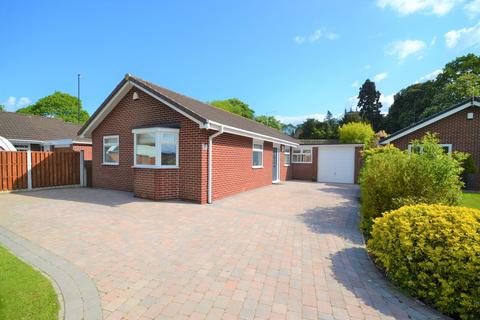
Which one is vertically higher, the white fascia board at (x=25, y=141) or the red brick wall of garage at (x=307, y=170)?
the white fascia board at (x=25, y=141)

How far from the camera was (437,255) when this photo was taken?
122 inches

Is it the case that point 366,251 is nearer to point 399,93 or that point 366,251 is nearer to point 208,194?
point 208,194

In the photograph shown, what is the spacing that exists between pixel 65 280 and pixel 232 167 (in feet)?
25.7

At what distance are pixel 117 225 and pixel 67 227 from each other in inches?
43.6

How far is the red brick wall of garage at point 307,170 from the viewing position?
1945 centimetres

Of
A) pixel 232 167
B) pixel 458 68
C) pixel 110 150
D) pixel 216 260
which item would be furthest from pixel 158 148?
pixel 458 68

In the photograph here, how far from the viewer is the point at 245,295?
10.3ft

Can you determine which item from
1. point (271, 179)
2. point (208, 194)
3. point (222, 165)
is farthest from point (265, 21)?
point (271, 179)

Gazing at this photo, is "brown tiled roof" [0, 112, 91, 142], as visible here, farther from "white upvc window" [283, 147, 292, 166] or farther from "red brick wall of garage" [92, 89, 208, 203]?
"white upvc window" [283, 147, 292, 166]

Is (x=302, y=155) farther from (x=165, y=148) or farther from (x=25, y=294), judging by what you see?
(x=25, y=294)

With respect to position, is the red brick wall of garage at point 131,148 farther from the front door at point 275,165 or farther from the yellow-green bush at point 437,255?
the front door at point 275,165

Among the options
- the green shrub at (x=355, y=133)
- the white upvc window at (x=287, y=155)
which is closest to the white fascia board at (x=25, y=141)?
the white upvc window at (x=287, y=155)

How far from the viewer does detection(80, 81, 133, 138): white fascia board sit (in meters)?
10.8

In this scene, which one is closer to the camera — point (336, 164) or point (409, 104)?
point (336, 164)
